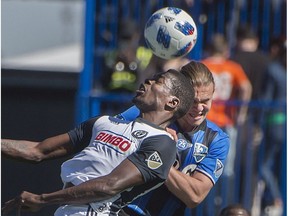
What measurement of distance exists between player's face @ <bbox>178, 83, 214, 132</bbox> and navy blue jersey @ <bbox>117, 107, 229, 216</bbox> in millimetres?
Answer: 53

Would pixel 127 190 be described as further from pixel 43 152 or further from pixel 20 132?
pixel 20 132

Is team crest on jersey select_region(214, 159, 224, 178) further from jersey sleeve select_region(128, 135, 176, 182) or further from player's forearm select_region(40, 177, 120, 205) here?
player's forearm select_region(40, 177, 120, 205)

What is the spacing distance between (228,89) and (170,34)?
3.17 metres

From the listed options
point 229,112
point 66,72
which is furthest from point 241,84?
point 66,72

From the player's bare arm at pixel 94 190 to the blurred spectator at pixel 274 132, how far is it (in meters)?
4.68

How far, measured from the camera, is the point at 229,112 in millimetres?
10109

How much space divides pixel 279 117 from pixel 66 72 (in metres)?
2.54

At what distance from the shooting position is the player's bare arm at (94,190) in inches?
221

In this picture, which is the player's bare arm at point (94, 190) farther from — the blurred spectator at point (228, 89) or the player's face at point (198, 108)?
the blurred spectator at point (228, 89)

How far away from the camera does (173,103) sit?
5.99 meters

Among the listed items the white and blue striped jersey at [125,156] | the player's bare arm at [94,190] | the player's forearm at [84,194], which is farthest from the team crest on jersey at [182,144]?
the player's forearm at [84,194]

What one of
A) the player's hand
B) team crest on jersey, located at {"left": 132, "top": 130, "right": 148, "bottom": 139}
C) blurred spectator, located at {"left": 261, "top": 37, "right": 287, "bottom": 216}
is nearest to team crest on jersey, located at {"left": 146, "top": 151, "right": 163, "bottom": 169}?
team crest on jersey, located at {"left": 132, "top": 130, "right": 148, "bottom": 139}

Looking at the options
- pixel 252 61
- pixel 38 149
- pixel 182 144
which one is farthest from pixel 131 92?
pixel 38 149

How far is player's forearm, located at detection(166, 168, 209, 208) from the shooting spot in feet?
19.9
